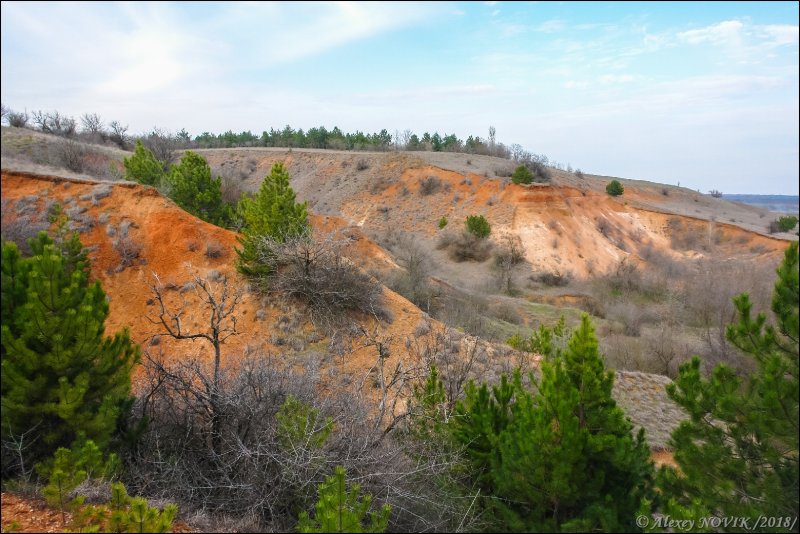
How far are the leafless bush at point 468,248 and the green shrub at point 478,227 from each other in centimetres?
24

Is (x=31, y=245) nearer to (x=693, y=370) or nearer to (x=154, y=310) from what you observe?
(x=693, y=370)

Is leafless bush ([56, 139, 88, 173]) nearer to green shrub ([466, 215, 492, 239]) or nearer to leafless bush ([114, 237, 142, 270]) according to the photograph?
leafless bush ([114, 237, 142, 270])

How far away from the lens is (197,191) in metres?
18.5

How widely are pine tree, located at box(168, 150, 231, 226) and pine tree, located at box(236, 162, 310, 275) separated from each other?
18.7 ft

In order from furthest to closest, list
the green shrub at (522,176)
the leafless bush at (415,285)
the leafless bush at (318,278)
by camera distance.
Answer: the green shrub at (522,176) < the leafless bush at (415,285) < the leafless bush at (318,278)

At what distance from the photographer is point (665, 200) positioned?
1916 inches

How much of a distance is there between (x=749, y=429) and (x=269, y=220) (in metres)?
11.5

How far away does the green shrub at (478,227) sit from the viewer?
31.0 m

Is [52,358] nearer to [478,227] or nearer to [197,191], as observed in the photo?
[197,191]

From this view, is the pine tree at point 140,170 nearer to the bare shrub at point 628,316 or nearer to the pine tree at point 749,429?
the bare shrub at point 628,316

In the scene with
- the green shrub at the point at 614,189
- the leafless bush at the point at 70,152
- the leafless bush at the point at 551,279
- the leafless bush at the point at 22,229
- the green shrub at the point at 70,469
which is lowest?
the leafless bush at the point at 551,279

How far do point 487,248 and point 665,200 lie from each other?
93.2 ft

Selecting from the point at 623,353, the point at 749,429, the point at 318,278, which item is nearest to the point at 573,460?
the point at 749,429

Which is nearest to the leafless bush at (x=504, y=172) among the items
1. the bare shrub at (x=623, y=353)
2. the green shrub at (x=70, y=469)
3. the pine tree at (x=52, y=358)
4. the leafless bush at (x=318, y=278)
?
the bare shrub at (x=623, y=353)
